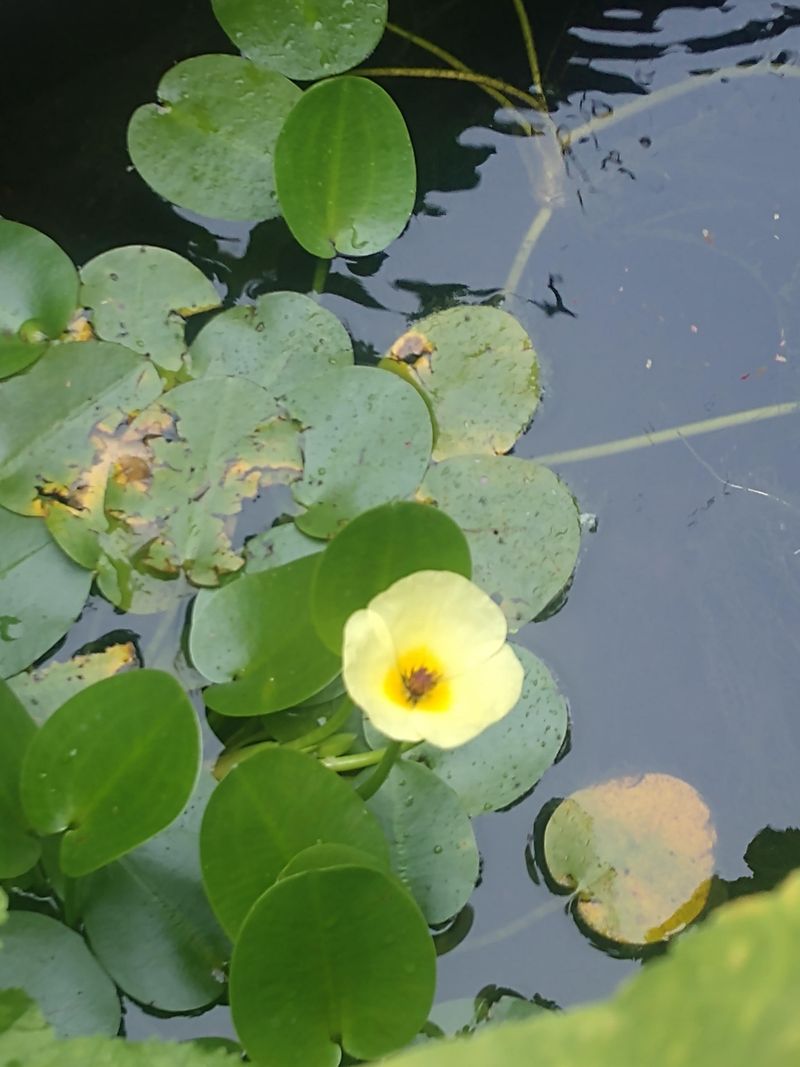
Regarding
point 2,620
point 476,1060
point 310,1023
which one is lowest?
point 310,1023

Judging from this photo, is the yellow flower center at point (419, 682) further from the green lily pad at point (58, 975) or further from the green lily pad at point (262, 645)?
the green lily pad at point (58, 975)

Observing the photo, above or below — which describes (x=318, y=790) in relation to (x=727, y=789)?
above

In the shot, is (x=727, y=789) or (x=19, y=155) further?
(x=19, y=155)

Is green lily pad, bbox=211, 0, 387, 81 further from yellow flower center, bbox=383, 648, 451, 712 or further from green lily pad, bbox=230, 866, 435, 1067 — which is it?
green lily pad, bbox=230, 866, 435, 1067

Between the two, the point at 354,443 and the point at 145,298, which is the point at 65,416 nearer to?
the point at 145,298

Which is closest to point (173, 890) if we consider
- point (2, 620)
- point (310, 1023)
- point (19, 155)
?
point (310, 1023)

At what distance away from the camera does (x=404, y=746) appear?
0.70m

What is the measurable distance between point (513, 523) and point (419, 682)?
0.94 feet

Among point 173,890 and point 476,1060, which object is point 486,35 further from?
point 476,1060

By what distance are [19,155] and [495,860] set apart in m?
0.78

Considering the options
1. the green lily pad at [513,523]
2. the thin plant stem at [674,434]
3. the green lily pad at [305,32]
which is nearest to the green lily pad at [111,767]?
the green lily pad at [513,523]

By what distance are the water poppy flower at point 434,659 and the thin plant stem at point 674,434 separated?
1.20 ft

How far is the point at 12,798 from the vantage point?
0.65 meters

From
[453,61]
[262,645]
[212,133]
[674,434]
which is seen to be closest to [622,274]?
[674,434]
